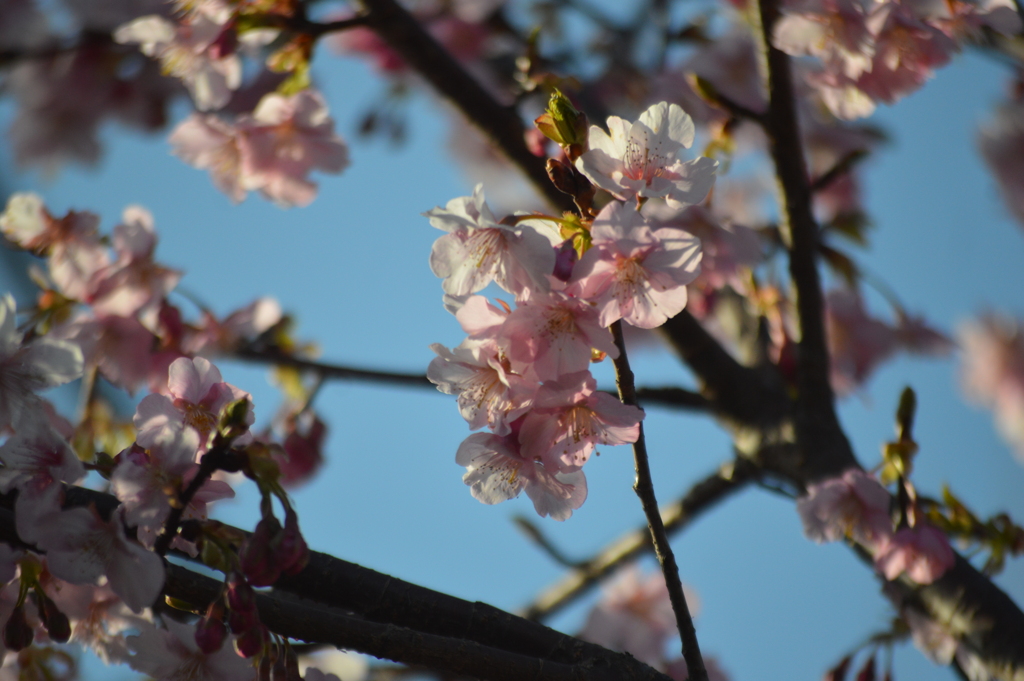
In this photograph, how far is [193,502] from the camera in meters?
1.22

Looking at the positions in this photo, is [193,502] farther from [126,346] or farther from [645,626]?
[645,626]

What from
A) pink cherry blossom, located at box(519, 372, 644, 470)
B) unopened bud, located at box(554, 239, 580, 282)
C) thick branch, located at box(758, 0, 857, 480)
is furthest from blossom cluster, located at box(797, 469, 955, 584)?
unopened bud, located at box(554, 239, 580, 282)

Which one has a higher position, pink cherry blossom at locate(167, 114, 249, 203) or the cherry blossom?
pink cherry blossom at locate(167, 114, 249, 203)

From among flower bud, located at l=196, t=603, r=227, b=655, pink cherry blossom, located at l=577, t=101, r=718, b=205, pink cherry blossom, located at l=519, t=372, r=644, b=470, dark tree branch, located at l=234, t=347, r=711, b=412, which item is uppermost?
pink cherry blossom, located at l=577, t=101, r=718, b=205

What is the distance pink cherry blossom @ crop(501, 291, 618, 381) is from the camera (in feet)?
3.57

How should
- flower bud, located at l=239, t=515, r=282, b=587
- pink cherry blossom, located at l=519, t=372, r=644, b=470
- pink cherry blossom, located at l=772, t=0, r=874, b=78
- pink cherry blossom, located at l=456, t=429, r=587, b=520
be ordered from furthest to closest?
pink cherry blossom, located at l=772, t=0, r=874, b=78 < pink cherry blossom, located at l=456, t=429, r=587, b=520 < pink cherry blossom, located at l=519, t=372, r=644, b=470 < flower bud, located at l=239, t=515, r=282, b=587

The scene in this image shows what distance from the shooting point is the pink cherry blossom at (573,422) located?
1.11 metres

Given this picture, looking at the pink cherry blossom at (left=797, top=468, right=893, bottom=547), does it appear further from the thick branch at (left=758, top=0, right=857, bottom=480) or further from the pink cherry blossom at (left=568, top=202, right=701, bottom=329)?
the pink cherry blossom at (left=568, top=202, right=701, bottom=329)

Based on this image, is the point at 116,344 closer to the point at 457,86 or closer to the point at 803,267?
the point at 457,86

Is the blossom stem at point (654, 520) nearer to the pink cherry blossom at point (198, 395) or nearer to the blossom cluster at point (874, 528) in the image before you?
the pink cherry blossom at point (198, 395)

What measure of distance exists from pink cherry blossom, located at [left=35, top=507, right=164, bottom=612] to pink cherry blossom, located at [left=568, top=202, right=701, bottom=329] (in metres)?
0.63

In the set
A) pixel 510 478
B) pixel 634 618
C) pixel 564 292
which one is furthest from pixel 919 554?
pixel 634 618

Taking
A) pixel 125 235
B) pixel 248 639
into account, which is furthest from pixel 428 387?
pixel 248 639

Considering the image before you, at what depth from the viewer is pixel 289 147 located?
228 centimetres
